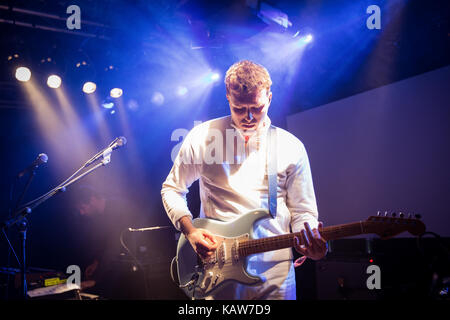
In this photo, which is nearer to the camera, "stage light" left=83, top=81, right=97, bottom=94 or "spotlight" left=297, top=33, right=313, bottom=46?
"spotlight" left=297, top=33, right=313, bottom=46

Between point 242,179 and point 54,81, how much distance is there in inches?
159

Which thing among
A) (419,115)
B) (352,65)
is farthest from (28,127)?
(419,115)

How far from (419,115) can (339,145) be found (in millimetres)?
1212

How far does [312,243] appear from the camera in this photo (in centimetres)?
192

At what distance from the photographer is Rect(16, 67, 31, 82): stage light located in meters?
4.64

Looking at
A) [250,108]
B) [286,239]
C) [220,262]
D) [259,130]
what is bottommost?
[220,262]

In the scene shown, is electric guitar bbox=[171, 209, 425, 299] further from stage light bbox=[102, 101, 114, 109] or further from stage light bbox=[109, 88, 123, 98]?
stage light bbox=[102, 101, 114, 109]

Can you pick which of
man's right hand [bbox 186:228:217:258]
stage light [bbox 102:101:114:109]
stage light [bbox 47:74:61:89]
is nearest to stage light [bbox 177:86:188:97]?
stage light [bbox 102:101:114:109]

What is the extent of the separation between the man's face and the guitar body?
59 cm

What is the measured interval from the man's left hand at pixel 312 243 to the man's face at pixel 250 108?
733mm

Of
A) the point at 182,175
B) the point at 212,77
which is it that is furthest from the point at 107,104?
the point at 182,175

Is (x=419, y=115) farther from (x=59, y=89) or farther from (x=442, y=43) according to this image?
(x=59, y=89)

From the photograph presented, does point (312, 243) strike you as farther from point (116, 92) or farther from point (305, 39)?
point (116, 92)

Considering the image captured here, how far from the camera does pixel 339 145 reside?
5.25m
